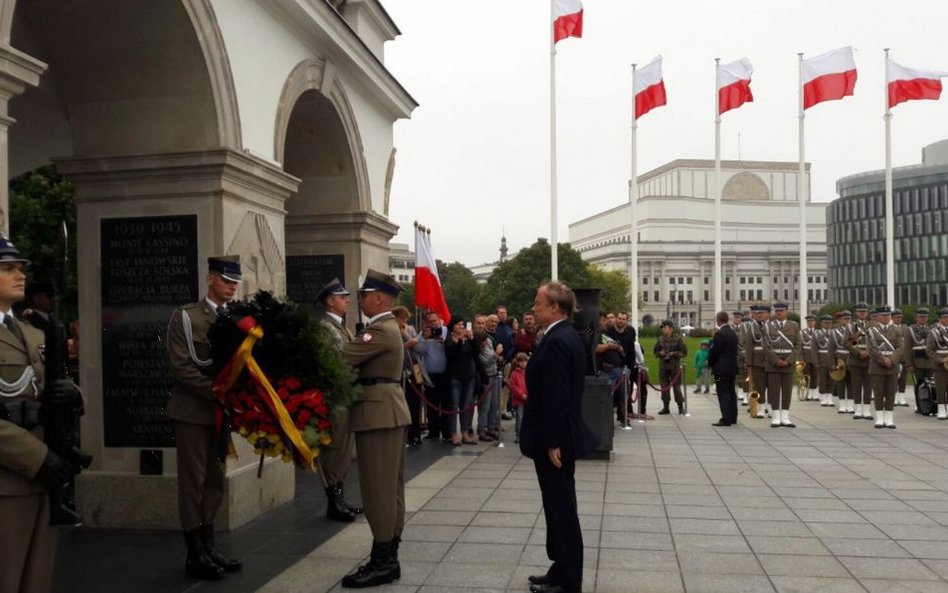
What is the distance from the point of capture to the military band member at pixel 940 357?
55.4ft

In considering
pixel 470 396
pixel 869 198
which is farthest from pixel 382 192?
pixel 869 198

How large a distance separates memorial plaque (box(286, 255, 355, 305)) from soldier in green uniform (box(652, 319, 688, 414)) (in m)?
8.32

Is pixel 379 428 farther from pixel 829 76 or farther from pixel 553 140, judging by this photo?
pixel 829 76

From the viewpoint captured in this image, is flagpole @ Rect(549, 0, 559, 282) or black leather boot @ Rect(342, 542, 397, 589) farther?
flagpole @ Rect(549, 0, 559, 282)

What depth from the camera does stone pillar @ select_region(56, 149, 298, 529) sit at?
802 cm

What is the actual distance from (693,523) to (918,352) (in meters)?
11.7

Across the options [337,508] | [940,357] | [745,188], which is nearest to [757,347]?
[940,357]

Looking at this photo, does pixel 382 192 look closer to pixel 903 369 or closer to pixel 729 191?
pixel 903 369

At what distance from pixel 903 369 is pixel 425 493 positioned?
13821mm

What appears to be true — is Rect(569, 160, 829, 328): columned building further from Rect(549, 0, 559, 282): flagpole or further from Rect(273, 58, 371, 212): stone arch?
Rect(273, 58, 371, 212): stone arch

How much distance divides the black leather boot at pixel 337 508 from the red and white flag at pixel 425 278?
17.9 ft

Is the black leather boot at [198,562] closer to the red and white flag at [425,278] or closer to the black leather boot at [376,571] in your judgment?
the black leather boot at [376,571]

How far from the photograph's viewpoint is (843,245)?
111250 millimetres

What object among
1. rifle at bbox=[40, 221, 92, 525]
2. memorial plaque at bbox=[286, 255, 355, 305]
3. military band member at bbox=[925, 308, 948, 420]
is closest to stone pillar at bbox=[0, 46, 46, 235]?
rifle at bbox=[40, 221, 92, 525]
